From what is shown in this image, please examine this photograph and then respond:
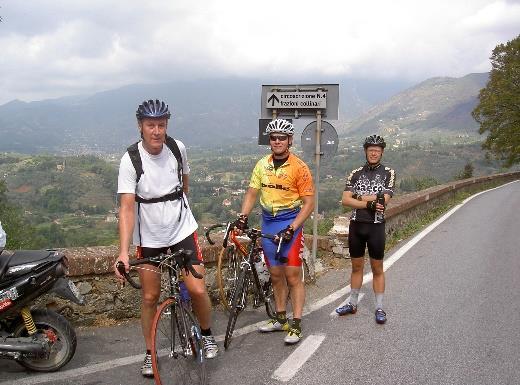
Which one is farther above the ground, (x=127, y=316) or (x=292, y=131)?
(x=292, y=131)

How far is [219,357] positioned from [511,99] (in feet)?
130

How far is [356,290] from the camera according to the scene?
518cm

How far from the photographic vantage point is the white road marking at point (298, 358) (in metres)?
3.57

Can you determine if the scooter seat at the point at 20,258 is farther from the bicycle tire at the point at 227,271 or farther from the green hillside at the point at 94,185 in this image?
the green hillside at the point at 94,185

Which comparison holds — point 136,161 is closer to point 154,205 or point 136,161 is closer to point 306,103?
point 154,205

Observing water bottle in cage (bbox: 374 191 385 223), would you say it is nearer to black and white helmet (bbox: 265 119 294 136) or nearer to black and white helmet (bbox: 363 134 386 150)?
black and white helmet (bbox: 363 134 386 150)

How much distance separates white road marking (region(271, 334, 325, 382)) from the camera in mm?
3566

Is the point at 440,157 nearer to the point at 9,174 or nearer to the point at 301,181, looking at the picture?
the point at 9,174

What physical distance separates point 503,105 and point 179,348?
4090cm

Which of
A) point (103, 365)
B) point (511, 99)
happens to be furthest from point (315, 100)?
point (511, 99)

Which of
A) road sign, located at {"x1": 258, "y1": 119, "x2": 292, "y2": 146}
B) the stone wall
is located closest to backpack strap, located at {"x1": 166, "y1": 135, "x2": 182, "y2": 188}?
the stone wall

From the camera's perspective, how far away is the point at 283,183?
4.34m

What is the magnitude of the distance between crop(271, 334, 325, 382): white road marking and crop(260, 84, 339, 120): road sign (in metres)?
3.53

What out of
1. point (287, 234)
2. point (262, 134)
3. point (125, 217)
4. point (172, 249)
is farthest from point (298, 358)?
point (262, 134)
